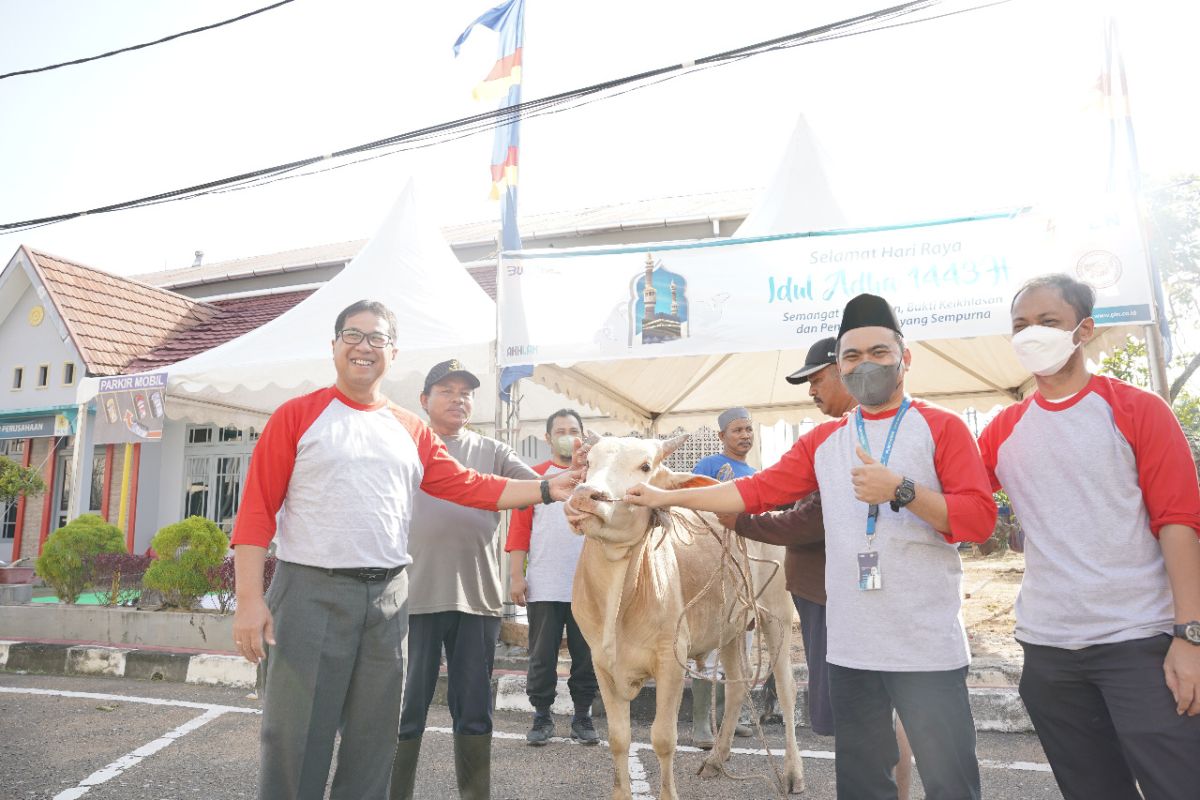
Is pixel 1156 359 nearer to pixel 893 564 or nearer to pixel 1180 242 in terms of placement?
pixel 893 564

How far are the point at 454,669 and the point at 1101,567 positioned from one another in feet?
8.97

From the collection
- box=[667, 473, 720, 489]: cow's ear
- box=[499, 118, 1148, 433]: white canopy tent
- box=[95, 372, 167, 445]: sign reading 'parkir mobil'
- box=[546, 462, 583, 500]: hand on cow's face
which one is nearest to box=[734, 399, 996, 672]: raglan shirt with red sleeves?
box=[667, 473, 720, 489]: cow's ear

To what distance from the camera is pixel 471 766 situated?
362 centimetres

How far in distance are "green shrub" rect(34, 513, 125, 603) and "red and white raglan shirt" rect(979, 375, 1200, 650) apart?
998cm

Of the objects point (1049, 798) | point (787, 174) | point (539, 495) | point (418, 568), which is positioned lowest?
point (1049, 798)

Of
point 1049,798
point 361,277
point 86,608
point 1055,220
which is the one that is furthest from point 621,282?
point 86,608

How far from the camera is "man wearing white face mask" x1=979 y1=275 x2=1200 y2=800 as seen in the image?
83.2 inches

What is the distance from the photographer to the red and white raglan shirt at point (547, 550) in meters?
5.36

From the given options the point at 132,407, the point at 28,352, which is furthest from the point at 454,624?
the point at 28,352

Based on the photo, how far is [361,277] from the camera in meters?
9.09

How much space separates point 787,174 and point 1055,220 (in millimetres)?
2819

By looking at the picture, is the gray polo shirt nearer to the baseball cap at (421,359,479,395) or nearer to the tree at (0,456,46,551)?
the baseball cap at (421,359,479,395)

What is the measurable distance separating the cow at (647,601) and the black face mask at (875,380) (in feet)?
2.99

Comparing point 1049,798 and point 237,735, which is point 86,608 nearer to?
point 237,735
